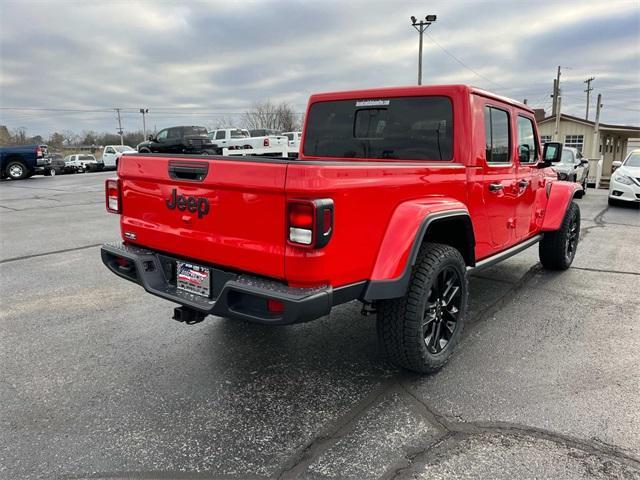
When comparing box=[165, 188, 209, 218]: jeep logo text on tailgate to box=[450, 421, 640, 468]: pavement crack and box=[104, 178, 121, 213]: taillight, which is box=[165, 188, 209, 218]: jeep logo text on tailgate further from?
box=[450, 421, 640, 468]: pavement crack

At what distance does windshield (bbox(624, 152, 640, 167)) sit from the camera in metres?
12.5

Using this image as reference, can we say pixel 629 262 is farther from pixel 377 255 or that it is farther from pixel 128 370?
pixel 128 370

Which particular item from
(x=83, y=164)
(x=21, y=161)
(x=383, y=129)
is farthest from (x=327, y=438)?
(x=83, y=164)

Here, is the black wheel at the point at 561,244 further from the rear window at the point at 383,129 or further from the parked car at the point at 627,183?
the parked car at the point at 627,183

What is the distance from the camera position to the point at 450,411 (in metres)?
2.85

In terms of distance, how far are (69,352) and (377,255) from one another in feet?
8.22

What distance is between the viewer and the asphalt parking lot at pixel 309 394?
94.7 inches

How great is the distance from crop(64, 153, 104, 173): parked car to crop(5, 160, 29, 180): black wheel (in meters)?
13.2

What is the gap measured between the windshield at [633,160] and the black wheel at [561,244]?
8249 mm

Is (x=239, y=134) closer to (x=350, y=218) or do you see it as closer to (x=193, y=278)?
(x=193, y=278)

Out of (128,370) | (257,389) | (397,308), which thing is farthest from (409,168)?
(128,370)

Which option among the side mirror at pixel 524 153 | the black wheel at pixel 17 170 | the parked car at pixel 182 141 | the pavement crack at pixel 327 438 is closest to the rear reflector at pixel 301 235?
the pavement crack at pixel 327 438

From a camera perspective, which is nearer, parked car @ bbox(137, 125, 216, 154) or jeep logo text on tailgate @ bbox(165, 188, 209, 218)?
jeep logo text on tailgate @ bbox(165, 188, 209, 218)

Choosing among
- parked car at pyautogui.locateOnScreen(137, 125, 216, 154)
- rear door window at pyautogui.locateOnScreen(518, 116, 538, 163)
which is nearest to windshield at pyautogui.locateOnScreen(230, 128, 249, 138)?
parked car at pyautogui.locateOnScreen(137, 125, 216, 154)
